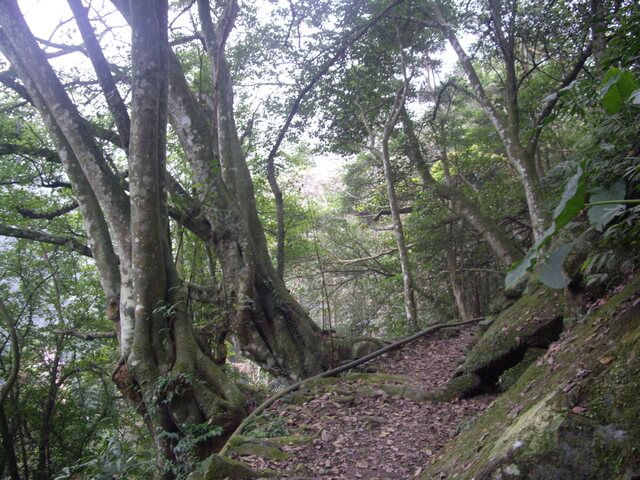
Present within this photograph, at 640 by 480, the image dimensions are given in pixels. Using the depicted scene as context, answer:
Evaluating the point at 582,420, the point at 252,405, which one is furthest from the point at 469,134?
the point at 582,420

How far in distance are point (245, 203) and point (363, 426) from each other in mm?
5121

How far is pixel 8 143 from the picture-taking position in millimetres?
8500

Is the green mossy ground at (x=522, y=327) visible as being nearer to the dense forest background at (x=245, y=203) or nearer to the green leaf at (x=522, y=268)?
the dense forest background at (x=245, y=203)

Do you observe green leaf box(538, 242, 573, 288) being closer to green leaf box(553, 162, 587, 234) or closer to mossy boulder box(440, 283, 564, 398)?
green leaf box(553, 162, 587, 234)

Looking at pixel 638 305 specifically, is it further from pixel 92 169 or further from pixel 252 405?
pixel 92 169

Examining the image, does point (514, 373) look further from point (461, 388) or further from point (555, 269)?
point (555, 269)

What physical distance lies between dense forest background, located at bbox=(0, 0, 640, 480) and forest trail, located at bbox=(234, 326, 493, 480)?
901 mm

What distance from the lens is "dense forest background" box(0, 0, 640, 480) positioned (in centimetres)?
477

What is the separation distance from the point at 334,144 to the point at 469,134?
3982mm

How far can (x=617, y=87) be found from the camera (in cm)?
186

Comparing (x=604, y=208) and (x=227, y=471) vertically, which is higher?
(x=604, y=208)

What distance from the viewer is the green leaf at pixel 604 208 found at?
5.92 feet

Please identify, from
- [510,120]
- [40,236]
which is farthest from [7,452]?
[510,120]

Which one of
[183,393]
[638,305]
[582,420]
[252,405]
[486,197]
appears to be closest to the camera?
[582,420]
